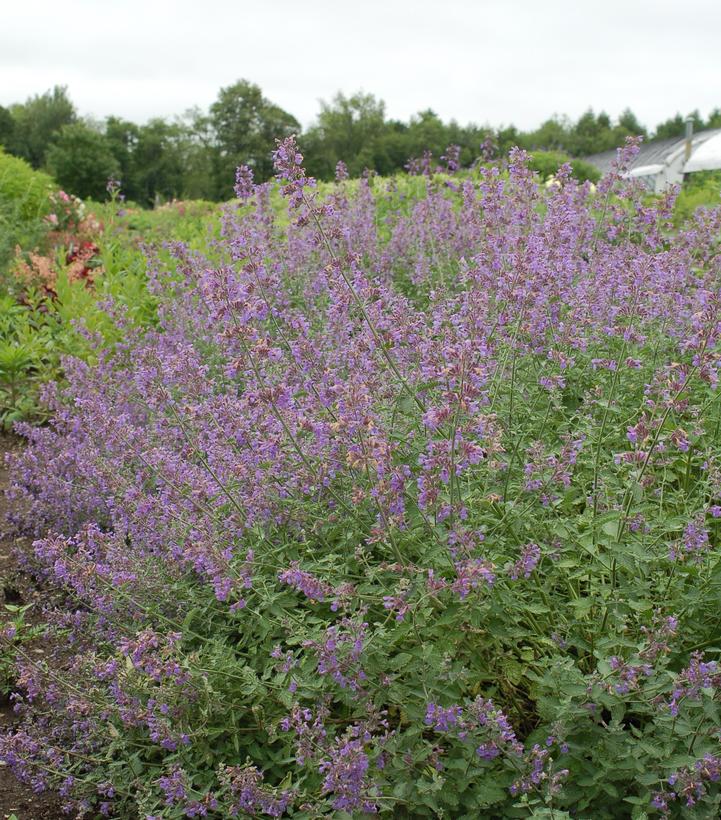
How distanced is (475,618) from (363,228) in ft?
17.5

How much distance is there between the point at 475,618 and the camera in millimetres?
2545

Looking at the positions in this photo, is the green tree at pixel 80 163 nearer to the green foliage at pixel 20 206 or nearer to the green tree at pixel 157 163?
the green foliage at pixel 20 206

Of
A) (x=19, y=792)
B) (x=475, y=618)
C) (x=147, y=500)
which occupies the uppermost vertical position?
(x=147, y=500)

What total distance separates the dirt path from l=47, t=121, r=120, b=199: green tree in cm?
2938

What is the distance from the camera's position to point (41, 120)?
67.3m

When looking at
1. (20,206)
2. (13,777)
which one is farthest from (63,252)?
(13,777)

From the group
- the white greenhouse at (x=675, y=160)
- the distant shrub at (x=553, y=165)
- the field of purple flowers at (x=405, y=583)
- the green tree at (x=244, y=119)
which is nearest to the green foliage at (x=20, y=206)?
the field of purple flowers at (x=405, y=583)

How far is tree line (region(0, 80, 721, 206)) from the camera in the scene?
5359 centimetres

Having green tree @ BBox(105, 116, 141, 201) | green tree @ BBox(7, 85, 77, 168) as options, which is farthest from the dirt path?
green tree @ BBox(7, 85, 77, 168)

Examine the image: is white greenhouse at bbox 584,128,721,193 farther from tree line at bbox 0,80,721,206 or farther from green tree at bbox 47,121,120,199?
green tree at bbox 47,121,120,199

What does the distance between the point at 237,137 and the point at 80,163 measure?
94.8ft

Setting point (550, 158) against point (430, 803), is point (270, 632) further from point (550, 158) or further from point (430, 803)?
point (550, 158)

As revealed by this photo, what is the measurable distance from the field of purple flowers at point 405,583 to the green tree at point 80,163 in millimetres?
30736

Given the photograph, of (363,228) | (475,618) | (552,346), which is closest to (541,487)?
(475,618)
